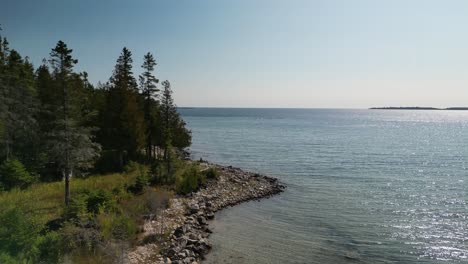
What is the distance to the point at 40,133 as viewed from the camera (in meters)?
31.9

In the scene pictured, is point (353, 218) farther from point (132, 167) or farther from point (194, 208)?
point (132, 167)

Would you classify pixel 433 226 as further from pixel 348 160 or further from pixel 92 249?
pixel 348 160

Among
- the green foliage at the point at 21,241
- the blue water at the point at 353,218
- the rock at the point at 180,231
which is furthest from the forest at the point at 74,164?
the blue water at the point at 353,218

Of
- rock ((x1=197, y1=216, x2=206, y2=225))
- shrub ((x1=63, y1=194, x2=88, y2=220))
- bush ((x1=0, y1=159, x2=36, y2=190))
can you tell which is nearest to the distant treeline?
bush ((x1=0, y1=159, x2=36, y2=190))

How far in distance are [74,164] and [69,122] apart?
3.27m

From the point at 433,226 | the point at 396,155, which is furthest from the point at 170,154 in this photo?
the point at 396,155

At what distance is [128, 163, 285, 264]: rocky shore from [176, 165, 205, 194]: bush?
0.87 m

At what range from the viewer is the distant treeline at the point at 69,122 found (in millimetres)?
23219

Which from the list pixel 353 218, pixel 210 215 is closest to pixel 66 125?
pixel 210 215

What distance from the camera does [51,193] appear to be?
25891 mm

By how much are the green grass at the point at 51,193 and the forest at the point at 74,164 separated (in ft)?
0.26

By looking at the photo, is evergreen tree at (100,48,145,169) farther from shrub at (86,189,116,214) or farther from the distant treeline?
shrub at (86,189,116,214)

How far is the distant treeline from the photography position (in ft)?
76.2

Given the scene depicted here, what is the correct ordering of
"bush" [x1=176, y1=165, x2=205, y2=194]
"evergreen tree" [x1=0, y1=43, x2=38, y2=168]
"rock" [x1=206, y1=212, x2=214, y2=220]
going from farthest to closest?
"bush" [x1=176, y1=165, x2=205, y2=194] → "evergreen tree" [x1=0, y1=43, x2=38, y2=168] → "rock" [x1=206, y1=212, x2=214, y2=220]
